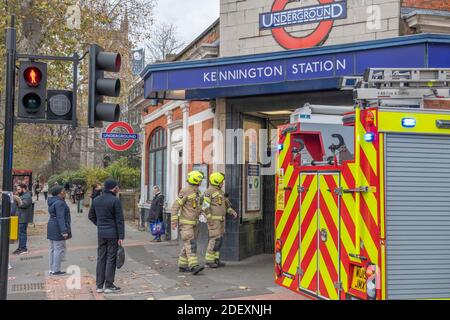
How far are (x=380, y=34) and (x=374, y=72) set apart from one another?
15.5ft

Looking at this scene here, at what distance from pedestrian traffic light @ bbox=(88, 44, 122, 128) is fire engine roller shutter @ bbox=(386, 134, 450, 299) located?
3.74 meters

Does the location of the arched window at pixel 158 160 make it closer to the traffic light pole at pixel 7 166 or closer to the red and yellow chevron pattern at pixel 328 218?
the traffic light pole at pixel 7 166

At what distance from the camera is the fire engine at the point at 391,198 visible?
4844 mm

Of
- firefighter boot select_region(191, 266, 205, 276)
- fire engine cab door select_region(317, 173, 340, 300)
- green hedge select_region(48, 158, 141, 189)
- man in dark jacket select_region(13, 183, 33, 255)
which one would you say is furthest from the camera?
green hedge select_region(48, 158, 141, 189)

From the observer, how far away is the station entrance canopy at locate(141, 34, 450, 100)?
8.31 m

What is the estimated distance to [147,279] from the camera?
9.59 meters

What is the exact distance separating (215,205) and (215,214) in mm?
174

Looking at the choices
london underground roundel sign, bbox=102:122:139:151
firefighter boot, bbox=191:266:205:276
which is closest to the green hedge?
london underground roundel sign, bbox=102:122:139:151

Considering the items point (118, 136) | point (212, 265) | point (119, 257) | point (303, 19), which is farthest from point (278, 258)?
point (118, 136)

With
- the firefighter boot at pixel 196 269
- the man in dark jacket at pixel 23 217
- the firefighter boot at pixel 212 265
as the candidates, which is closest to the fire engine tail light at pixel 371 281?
the firefighter boot at pixel 196 269

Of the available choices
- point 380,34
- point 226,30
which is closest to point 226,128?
point 226,30

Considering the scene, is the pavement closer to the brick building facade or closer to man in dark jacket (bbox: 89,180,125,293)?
man in dark jacket (bbox: 89,180,125,293)

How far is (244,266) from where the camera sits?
10844mm

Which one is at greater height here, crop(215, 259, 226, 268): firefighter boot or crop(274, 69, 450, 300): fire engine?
crop(274, 69, 450, 300): fire engine
